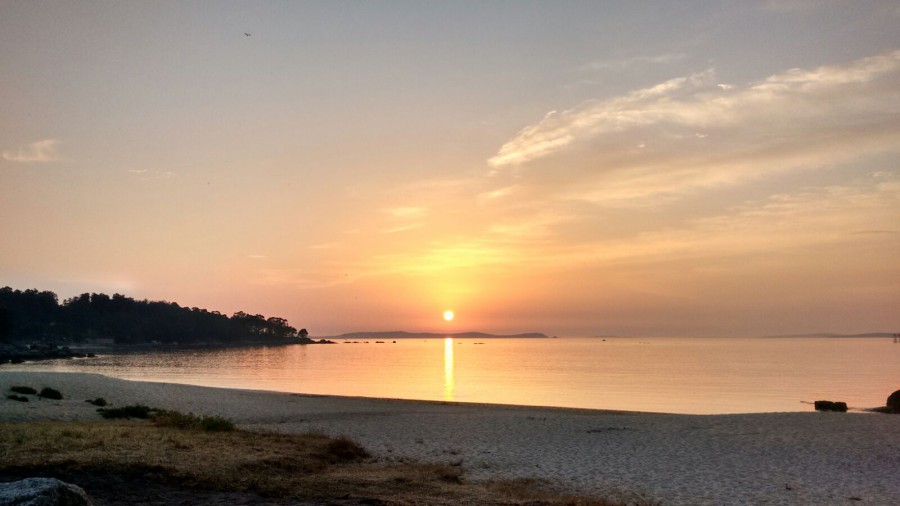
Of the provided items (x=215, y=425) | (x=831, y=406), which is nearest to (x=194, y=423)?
(x=215, y=425)

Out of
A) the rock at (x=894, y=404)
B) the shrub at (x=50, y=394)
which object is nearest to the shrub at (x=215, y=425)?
the shrub at (x=50, y=394)

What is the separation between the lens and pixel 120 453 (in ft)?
49.7

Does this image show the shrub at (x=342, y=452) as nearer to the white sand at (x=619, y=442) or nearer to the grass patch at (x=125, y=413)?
the white sand at (x=619, y=442)

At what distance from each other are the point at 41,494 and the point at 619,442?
70.2 ft

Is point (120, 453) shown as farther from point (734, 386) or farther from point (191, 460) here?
point (734, 386)

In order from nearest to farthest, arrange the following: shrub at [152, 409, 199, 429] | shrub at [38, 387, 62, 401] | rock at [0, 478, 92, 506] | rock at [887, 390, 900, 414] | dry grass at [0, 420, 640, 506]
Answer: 1. rock at [0, 478, 92, 506]
2. dry grass at [0, 420, 640, 506]
3. shrub at [152, 409, 199, 429]
4. shrub at [38, 387, 62, 401]
5. rock at [887, 390, 900, 414]

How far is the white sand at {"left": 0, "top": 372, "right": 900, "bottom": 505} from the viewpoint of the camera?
1703 centimetres

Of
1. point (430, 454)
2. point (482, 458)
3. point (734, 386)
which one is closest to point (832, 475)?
point (482, 458)

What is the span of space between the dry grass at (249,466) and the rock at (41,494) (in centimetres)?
474

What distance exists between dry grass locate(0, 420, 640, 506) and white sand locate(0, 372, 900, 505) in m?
2.45

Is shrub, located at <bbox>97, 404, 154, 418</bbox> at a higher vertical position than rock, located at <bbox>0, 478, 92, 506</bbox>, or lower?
lower

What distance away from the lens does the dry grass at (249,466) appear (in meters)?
13.0

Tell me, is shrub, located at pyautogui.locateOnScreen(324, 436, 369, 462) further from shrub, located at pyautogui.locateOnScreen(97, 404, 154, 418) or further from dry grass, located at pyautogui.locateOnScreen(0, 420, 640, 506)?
shrub, located at pyautogui.locateOnScreen(97, 404, 154, 418)

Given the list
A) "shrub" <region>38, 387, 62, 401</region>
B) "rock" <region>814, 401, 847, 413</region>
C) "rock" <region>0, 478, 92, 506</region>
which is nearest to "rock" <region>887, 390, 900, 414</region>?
"rock" <region>814, 401, 847, 413</region>
